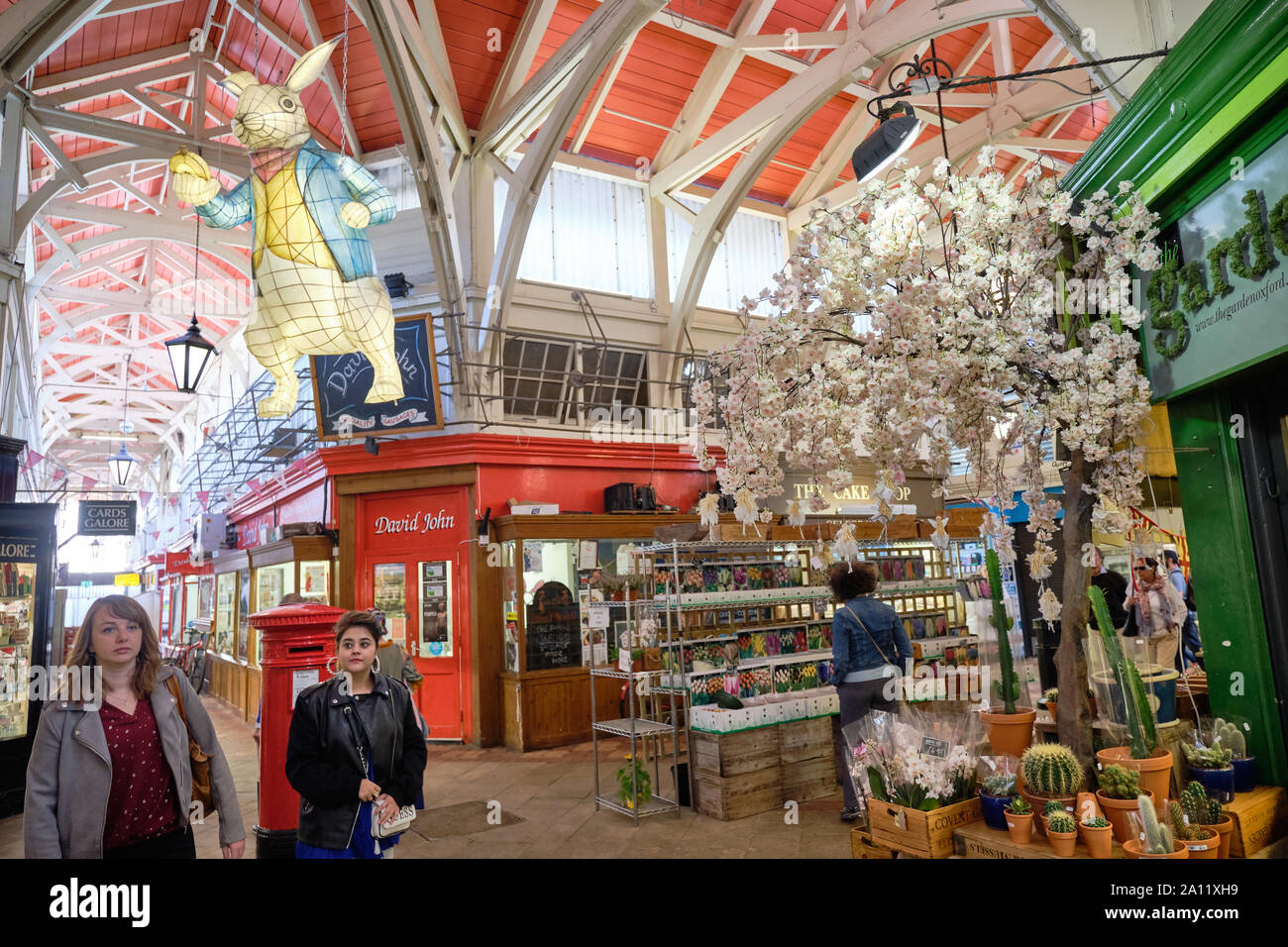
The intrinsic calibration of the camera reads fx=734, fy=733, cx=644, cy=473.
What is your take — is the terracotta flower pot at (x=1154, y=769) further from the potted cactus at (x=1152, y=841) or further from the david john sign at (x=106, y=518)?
the david john sign at (x=106, y=518)

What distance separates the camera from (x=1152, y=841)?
2615 millimetres

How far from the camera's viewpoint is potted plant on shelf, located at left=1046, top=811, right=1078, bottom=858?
2.81 meters

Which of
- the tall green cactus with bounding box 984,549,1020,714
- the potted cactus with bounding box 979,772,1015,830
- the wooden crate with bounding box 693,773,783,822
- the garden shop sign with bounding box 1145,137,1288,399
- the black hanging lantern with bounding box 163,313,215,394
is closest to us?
the garden shop sign with bounding box 1145,137,1288,399

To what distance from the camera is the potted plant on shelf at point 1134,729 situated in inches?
115

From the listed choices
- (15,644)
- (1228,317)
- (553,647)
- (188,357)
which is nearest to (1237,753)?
(1228,317)

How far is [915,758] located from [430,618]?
7916 mm

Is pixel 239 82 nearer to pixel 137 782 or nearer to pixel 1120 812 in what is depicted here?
pixel 137 782

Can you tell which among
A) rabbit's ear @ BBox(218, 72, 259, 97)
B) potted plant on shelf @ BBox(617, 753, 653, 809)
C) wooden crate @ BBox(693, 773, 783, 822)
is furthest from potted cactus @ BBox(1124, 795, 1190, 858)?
rabbit's ear @ BBox(218, 72, 259, 97)

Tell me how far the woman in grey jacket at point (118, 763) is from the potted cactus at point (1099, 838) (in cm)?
320

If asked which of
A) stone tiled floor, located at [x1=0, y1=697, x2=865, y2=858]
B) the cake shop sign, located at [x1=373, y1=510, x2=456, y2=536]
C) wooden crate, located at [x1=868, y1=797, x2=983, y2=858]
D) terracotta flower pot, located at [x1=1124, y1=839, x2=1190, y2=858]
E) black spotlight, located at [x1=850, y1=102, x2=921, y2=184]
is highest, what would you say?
black spotlight, located at [x1=850, y1=102, x2=921, y2=184]

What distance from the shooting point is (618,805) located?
21.2 ft

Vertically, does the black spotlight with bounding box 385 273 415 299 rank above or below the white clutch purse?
above

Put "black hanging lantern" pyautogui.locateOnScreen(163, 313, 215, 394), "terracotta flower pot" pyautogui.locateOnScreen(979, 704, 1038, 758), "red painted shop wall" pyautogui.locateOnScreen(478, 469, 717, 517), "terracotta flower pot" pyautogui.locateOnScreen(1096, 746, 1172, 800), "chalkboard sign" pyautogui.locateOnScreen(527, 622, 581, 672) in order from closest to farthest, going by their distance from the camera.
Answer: "terracotta flower pot" pyautogui.locateOnScreen(1096, 746, 1172, 800) < "terracotta flower pot" pyautogui.locateOnScreen(979, 704, 1038, 758) < "black hanging lantern" pyautogui.locateOnScreen(163, 313, 215, 394) < "chalkboard sign" pyautogui.locateOnScreen(527, 622, 581, 672) < "red painted shop wall" pyautogui.locateOnScreen(478, 469, 717, 517)

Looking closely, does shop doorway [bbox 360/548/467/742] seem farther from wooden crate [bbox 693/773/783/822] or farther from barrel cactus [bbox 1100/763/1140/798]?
barrel cactus [bbox 1100/763/1140/798]
